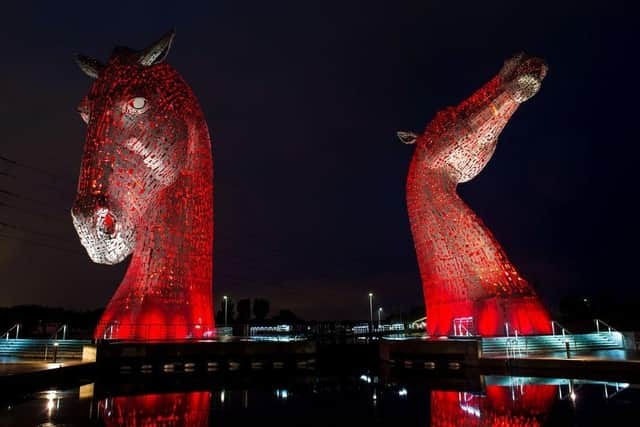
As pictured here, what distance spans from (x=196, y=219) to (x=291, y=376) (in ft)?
23.2

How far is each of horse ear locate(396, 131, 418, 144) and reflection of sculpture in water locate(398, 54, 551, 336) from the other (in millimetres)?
581

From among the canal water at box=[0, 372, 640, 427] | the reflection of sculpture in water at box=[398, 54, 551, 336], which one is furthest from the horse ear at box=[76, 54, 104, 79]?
the reflection of sculpture in water at box=[398, 54, 551, 336]

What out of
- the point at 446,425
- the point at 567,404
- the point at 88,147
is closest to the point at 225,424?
the point at 446,425

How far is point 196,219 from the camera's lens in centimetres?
1892

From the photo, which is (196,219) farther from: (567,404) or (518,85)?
(567,404)

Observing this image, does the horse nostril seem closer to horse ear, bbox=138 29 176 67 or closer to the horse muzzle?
the horse muzzle

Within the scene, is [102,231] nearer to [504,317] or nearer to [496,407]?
[496,407]

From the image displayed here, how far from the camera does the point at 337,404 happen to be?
975cm

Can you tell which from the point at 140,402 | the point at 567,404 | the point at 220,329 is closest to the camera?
the point at 567,404

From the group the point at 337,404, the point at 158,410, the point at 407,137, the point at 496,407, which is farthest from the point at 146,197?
the point at 496,407

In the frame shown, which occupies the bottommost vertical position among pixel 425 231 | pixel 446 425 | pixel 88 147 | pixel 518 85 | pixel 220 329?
pixel 446 425

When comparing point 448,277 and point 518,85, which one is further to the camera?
point 448,277

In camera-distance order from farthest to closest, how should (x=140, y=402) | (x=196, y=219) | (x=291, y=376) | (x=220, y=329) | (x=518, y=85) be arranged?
(x=220, y=329) < (x=196, y=219) < (x=518, y=85) < (x=291, y=376) < (x=140, y=402)

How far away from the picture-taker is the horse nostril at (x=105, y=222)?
1462 cm
